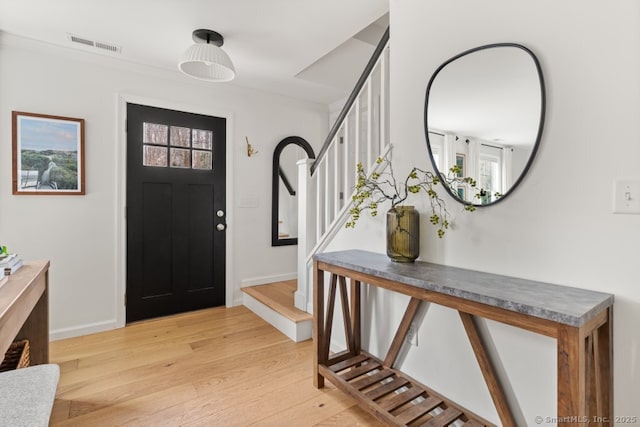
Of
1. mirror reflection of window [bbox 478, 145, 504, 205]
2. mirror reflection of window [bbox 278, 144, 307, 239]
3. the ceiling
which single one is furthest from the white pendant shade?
mirror reflection of window [bbox 478, 145, 504, 205]

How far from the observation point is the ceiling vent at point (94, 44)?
2.41m

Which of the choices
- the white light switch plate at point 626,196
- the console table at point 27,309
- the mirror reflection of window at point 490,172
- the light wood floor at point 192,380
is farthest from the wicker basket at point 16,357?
the white light switch plate at point 626,196

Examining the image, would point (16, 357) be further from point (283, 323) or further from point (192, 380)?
point (283, 323)

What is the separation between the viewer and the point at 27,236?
97.8 inches

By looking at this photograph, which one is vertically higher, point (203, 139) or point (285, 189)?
point (203, 139)

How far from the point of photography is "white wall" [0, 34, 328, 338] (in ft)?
7.98

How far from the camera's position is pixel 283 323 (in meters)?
2.72

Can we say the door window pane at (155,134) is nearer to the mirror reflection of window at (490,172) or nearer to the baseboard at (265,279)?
the baseboard at (265,279)

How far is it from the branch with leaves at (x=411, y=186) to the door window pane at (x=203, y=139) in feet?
6.10

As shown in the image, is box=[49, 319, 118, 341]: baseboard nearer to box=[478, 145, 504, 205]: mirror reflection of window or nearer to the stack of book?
the stack of book

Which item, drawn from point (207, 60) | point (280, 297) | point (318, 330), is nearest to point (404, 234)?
point (318, 330)

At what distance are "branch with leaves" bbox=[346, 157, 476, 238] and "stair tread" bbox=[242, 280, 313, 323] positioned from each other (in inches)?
43.4

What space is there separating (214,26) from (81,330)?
2.66 metres

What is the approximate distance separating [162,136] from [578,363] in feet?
10.8
